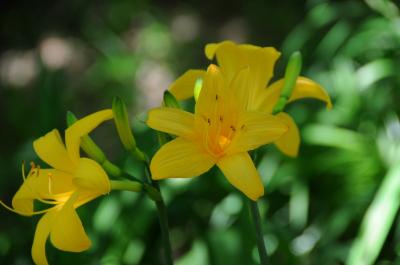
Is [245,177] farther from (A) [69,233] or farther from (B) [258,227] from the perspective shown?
(A) [69,233]

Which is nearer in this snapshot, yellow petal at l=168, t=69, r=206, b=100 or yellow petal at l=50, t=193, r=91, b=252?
yellow petal at l=50, t=193, r=91, b=252

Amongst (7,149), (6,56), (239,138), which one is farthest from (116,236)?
(6,56)

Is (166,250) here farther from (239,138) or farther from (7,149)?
(7,149)

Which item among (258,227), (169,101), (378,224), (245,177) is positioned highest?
(169,101)

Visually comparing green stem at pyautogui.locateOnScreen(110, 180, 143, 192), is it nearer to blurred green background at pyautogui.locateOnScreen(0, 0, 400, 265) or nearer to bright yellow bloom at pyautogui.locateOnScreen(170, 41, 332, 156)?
bright yellow bloom at pyautogui.locateOnScreen(170, 41, 332, 156)

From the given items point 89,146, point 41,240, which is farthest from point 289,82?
point 41,240

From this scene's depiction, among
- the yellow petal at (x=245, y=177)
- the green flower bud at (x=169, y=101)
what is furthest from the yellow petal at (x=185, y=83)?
the yellow petal at (x=245, y=177)

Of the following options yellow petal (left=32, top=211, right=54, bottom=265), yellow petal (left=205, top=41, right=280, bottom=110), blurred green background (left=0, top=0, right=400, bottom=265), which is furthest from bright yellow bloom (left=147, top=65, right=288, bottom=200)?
blurred green background (left=0, top=0, right=400, bottom=265)
